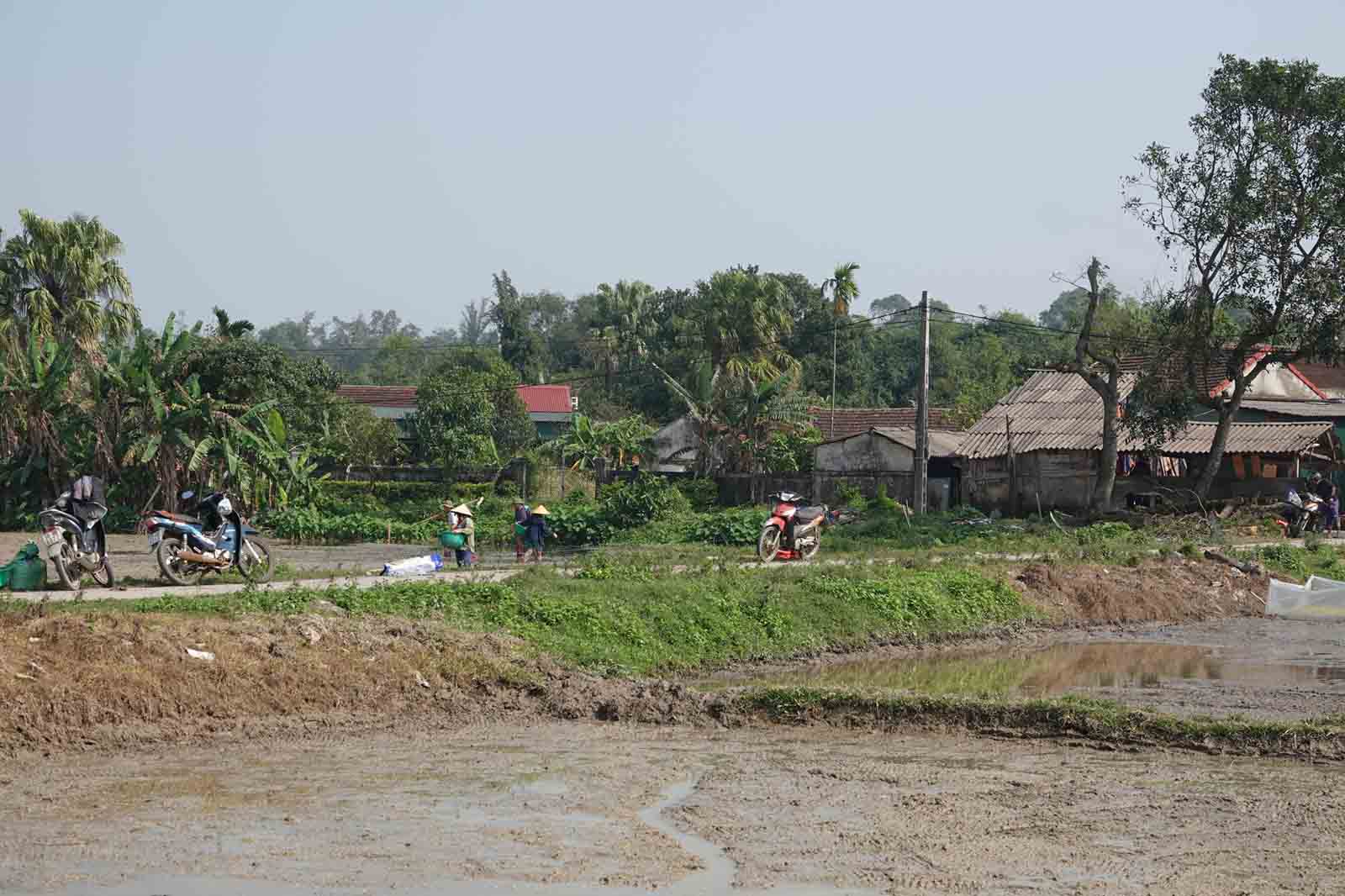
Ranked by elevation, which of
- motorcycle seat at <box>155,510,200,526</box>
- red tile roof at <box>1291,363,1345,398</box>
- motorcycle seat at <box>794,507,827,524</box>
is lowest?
motorcycle seat at <box>794,507,827,524</box>

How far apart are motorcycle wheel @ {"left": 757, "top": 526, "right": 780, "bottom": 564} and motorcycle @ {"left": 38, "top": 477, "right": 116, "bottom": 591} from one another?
9491 millimetres

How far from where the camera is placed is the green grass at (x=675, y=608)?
13.7 m

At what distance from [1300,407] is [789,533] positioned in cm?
2206

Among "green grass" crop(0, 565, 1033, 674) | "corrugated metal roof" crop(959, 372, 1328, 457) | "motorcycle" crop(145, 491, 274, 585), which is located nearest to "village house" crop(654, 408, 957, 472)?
"corrugated metal roof" crop(959, 372, 1328, 457)

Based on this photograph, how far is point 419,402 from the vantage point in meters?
45.8

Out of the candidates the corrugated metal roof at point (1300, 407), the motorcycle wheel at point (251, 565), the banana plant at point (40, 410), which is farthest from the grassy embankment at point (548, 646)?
the corrugated metal roof at point (1300, 407)

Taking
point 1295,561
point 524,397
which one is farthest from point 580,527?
point 524,397

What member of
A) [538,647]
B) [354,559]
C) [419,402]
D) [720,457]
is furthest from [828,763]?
[419,402]

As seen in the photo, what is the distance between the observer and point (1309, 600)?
2084cm

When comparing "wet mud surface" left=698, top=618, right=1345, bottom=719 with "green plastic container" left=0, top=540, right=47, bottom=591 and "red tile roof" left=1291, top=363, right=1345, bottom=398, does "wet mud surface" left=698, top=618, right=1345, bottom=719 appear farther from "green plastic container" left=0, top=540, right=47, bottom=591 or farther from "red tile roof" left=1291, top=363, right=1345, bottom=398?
"red tile roof" left=1291, top=363, right=1345, bottom=398

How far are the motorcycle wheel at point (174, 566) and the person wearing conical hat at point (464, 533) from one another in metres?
4.39

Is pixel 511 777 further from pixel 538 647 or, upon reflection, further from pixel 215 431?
pixel 215 431

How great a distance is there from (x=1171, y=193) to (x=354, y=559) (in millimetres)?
18729

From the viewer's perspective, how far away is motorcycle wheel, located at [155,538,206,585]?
53.5 feet
